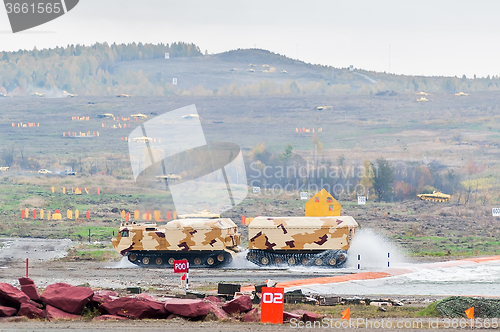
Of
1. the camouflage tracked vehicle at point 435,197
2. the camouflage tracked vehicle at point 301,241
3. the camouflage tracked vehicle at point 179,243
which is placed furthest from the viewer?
the camouflage tracked vehicle at point 435,197

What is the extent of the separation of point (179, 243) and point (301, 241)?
6216 mm

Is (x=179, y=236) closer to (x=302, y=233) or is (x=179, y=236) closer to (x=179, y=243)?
(x=179, y=243)

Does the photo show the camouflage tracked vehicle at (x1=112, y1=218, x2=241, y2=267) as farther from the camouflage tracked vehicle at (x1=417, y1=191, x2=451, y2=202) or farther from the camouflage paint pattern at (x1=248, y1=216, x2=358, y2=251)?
the camouflage tracked vehicle at (x1=417, y1=191, x2=451, y2=202)

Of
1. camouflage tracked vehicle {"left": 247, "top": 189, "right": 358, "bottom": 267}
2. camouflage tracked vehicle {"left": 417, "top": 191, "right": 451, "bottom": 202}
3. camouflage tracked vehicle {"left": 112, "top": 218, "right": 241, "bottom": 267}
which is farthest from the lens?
camouflage tracked vehicle {"left": 417, "top": 191, "right": 451, "bottom": 202}

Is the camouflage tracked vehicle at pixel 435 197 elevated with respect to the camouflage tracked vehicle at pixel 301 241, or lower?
lower

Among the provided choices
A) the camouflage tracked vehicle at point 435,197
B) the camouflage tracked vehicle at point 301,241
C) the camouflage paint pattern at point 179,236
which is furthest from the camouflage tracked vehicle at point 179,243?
the camouflage tracked vehicle at point 435,197

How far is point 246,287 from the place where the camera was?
27.3 metres

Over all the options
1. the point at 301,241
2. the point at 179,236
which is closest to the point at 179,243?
the point at 179,236

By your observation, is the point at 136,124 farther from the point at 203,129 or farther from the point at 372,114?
the point at 372,114

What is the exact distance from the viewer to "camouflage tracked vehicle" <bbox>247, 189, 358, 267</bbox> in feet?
119

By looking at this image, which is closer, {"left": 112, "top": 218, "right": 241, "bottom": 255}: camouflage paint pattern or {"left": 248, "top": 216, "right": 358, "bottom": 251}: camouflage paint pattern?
{"left": 248, "top": 216, "right": 358, "bottom": 251}: camouflage paint pattern

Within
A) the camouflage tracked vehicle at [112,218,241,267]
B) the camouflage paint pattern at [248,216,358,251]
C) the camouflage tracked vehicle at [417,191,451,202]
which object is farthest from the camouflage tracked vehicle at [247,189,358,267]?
the camouflage tracked vehicle at [417,191,451,202]

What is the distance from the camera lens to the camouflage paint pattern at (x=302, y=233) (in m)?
36.2

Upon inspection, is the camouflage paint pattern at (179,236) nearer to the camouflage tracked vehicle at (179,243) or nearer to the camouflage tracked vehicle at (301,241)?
the camouflage tracked vehicle at (179,243)
